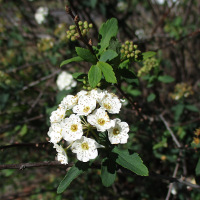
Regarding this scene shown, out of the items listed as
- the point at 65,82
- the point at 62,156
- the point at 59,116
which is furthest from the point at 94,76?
the point at 65,82

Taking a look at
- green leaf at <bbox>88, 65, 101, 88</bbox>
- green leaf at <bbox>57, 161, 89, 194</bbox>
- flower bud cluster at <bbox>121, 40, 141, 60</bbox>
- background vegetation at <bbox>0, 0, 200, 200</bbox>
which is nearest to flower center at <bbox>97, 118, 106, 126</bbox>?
green leaf at <bbox>88, 65, 101, 88</bbox>

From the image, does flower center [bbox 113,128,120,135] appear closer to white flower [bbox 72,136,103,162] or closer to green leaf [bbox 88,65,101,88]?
white flower [bbox 72,136,103,162]

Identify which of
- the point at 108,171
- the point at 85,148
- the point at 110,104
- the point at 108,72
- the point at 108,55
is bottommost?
the point at 108,171

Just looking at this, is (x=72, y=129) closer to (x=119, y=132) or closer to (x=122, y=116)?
(x=119, y=132)

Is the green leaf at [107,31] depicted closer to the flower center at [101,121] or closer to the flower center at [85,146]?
the flower center at [101,121]

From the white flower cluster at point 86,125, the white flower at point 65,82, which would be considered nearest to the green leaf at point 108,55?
the white flower cluster at point 86,125
